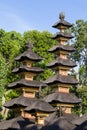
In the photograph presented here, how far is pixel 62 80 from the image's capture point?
132ft

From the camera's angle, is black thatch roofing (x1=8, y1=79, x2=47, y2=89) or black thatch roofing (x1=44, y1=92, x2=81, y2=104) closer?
black thatch roofing (x1=8, y1=79, x2=47, y2=89)

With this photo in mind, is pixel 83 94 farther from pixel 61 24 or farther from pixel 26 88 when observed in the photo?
pixel 26 88

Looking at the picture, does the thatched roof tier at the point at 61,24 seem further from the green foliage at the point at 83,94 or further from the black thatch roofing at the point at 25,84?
the green foliage at the point at 83,94

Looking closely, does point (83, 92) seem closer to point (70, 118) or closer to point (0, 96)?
point (0, 96)

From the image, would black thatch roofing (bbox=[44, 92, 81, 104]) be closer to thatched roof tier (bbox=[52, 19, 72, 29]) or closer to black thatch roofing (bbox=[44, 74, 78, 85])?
black thatch roofing (bbox=[44, 74, 78, 85])

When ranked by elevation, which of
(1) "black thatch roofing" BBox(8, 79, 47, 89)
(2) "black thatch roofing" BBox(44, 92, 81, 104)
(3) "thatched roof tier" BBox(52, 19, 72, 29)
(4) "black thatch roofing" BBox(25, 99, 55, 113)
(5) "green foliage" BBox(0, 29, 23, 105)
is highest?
(3) "thatched roof tier" BBox(52, 19, 72, 29)

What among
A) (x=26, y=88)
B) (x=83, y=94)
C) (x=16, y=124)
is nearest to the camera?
(x=16, y=124)

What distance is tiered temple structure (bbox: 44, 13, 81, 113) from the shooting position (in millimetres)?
39031

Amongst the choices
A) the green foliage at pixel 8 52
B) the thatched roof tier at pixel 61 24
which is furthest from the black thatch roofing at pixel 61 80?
the green foliage at pixel 8 52

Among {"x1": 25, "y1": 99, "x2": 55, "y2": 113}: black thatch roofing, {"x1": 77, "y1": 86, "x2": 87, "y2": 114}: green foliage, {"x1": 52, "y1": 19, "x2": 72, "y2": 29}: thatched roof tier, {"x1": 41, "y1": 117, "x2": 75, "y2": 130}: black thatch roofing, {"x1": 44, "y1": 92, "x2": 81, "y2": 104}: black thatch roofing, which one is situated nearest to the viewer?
{"x1": 41, "y1": 117, "x2": 75, "y2": 130}: black thatch roofing

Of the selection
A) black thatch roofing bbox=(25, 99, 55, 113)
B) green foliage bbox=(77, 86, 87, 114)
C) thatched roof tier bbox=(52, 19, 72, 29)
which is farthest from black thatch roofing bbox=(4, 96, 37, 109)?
green foliage bbox=(77, 86, 87, 114)

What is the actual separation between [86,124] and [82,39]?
98.1 feet

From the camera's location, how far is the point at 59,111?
1313 inches

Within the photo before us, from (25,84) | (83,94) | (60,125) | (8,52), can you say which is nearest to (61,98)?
(25,84)
